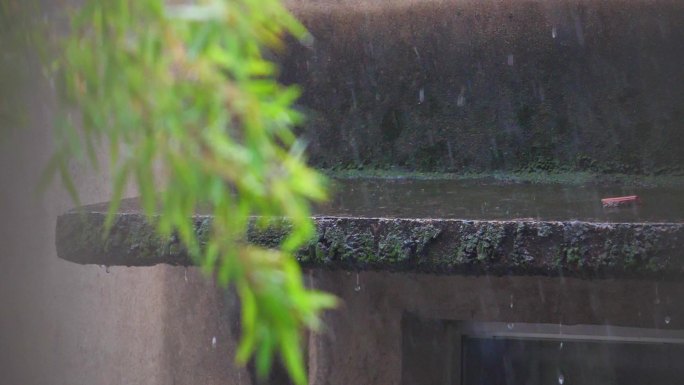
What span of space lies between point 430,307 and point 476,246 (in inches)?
40.9

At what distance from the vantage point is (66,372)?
3758 mm

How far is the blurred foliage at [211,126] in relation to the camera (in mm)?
867

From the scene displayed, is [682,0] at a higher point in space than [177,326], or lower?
higher

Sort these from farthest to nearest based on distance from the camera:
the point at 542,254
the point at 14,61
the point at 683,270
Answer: the point at 542,254, the point at 683,270, the point at 14,61

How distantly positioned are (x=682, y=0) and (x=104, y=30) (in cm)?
247

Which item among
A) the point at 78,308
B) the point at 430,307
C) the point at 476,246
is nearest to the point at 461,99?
the point at 430,307

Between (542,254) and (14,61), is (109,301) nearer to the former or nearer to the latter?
(542,254)

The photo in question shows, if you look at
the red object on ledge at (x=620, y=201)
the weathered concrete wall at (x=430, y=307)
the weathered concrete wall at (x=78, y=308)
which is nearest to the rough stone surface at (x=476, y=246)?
the red object on ledge at (x=620, y=201)

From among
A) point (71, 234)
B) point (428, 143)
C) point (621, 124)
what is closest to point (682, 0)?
point (621, 124)

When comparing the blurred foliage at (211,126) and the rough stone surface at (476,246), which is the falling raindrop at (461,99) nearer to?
the rough stone surface at (476,246)

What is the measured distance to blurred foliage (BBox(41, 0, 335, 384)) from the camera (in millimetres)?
867

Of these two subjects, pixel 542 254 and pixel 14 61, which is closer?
pixel 14 61

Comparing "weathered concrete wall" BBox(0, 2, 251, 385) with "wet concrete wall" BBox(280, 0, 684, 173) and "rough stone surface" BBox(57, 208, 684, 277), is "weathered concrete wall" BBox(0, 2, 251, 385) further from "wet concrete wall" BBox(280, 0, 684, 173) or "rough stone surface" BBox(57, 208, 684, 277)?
"rough stone surface" BBox(57, 208, 684, 277)

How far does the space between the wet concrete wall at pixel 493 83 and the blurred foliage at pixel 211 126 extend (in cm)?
223
